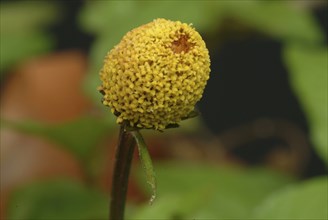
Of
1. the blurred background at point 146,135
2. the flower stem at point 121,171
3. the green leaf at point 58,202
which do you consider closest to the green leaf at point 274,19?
the blurred background at point 146,135

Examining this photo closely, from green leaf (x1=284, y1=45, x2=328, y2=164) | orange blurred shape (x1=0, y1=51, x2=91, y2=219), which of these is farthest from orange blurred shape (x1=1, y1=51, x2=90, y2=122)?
green leaf (x1=284, y1=45, x2=328, y2=164)

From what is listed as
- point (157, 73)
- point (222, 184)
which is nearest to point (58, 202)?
point (222, 184)

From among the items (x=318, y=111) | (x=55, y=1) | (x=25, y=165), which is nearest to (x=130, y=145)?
(x=318, y=111)

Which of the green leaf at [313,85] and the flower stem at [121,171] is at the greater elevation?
the flower stem at [121,171]

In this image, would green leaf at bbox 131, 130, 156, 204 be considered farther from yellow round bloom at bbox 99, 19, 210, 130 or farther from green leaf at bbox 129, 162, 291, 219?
green leaf at bbox 129, 162, 291, 219

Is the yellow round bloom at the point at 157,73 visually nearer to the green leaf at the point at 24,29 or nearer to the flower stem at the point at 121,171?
the flower stem at the point at 121,171

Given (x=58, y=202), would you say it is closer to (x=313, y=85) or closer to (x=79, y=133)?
(x=79, y=133)

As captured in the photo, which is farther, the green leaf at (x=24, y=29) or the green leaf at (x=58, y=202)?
the green leaf at (x=24, y=29)

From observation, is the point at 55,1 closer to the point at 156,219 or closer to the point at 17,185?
the point at 17,185
